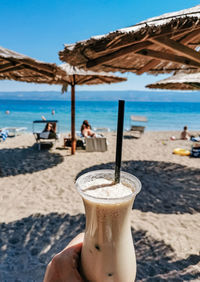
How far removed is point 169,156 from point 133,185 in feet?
21.0

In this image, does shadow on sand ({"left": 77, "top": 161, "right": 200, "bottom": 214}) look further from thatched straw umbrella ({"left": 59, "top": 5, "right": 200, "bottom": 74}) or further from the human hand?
the human hand

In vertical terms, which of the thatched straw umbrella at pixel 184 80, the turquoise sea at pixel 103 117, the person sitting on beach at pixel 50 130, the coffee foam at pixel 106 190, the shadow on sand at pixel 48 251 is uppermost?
the thatched straw umbrella at pixel 184 80

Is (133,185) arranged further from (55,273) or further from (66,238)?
(66,238)

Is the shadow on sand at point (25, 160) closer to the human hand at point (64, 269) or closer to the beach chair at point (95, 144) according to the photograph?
the beach chair at point (95, 144)

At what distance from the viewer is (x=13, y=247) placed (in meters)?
2.51

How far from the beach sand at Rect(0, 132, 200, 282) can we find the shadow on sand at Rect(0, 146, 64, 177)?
27 millimetres

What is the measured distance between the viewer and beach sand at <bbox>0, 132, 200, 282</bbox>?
2271mm

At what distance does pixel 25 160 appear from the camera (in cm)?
602

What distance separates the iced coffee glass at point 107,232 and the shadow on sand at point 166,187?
2.77 m

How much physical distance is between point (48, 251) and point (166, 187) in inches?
113

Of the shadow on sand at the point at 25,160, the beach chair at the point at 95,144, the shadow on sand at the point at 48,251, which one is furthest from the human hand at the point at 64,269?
the beach chair at the point at 95,144

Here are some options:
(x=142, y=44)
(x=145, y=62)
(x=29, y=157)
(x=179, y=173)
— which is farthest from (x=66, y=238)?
(x=29, y=157)

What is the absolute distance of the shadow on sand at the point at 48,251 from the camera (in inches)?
84.4

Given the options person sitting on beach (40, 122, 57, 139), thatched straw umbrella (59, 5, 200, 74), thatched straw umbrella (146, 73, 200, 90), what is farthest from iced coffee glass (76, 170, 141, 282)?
person sitting on beach (40, 122, 57, 139)
